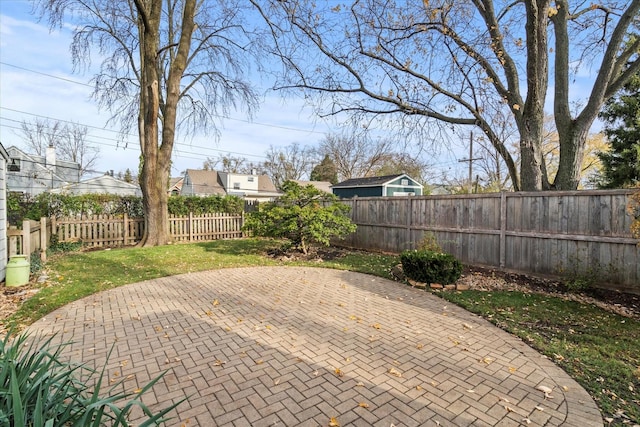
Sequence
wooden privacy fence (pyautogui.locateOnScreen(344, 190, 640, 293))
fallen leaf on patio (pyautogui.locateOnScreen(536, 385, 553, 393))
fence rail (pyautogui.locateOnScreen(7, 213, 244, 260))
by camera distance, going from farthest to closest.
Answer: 1. fence rail (pyautogui.locateOnScreen(7, 213, 244, 260))
2. wooden privacy fence (pyautogui.locateOnScreen(344, 190, 640, 293))
3. fallen leaf on patio (pyautogui.locateOnScreen(536, 385, 553, 393))

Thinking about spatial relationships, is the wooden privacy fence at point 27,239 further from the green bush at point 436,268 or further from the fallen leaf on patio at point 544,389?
the fallen leaf on patio at point 544,389

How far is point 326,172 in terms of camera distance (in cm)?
4219

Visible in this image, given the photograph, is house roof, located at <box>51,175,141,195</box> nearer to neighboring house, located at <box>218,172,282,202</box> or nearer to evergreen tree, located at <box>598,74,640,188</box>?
neighboring house, located at <box>218,172,282,202</box>

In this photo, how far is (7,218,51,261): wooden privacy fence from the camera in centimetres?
640

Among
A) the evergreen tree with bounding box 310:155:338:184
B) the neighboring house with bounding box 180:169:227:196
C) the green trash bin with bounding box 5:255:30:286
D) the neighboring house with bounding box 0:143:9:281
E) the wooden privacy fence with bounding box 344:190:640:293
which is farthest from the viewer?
the evergreen tree with bounding box 310:155:338:184

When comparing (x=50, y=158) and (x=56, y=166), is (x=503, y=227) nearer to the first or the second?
(x=50, y=158)

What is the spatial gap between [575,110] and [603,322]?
10.8 meters

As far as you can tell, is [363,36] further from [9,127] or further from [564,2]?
[9,127]

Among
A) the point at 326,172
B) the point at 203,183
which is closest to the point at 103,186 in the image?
the point at 203,183

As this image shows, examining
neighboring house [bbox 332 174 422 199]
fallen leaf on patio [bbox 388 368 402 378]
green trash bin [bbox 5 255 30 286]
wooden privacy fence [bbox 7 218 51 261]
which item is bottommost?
fallen leaf on patio [bbox 388 368 402 378]

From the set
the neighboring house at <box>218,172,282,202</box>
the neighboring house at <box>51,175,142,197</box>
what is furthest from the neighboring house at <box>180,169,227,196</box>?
the neighboring house at <box>51,175,142,197</box>

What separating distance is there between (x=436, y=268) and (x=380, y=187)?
1908cm

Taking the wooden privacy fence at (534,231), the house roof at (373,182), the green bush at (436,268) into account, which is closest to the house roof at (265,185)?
the house roof at (373,182)

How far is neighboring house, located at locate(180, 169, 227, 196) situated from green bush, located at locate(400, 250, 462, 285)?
3236 centimetres
